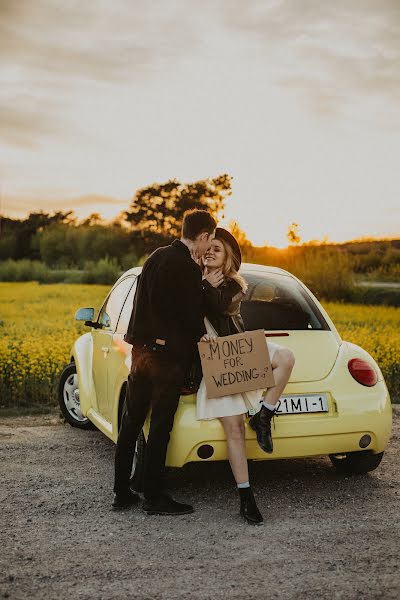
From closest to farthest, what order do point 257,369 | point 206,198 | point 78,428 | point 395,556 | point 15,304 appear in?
point 395,556 < point 257,369 < point 78,428 < point 15,304 < point 206,198

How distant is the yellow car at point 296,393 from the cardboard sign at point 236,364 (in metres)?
0.27

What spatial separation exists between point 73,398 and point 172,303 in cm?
364

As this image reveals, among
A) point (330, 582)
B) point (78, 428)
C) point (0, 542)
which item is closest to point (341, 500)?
point (330, 582)

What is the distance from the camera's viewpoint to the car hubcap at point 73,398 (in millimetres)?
8407

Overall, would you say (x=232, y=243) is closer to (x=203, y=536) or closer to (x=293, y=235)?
(x=203, y=536)

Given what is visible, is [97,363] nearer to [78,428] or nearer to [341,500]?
[78,428]

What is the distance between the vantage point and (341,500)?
5.71 m

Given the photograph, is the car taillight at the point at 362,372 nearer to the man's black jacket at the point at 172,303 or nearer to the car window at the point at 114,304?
the man's black jacket at the point at 172,303

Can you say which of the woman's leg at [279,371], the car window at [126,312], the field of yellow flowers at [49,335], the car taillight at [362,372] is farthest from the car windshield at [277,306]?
the field of yellow flowers at [49,335]

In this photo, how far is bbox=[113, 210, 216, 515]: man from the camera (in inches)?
205

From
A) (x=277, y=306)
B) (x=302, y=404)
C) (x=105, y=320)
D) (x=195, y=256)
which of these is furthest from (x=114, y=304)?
(x=302, y=404)

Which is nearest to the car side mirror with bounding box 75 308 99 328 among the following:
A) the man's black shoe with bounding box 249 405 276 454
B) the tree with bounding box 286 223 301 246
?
the man's black shoe with bounding box 249 405 276 454

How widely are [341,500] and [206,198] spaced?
57002 mm

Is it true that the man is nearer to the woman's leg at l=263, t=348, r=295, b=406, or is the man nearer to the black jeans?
the black jeans
